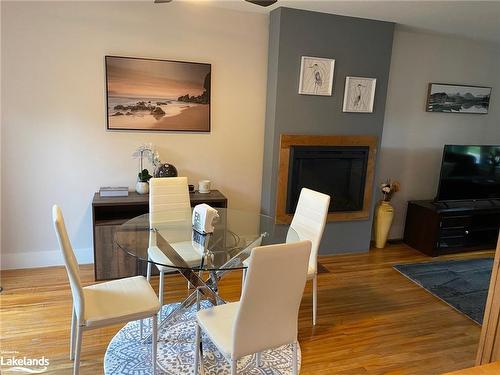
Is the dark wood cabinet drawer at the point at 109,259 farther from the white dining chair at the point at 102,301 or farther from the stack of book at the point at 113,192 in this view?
the white dining chair at the point at 102,301

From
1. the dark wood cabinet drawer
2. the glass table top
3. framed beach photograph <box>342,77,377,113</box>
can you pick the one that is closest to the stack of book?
the dark wood cabinet drawer

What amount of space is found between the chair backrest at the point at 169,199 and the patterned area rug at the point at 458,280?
236 cm

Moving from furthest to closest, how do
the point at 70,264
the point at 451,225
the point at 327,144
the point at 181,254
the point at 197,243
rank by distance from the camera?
1. the point at 451,225
2. the point at 327,144
3. the point at 197,243
4. the point at 181,254
5. the point at 70,264

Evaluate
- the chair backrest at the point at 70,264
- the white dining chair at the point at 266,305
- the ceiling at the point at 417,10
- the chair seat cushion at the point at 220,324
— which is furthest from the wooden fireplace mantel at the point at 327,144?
the chair backrest at the point at 70,264

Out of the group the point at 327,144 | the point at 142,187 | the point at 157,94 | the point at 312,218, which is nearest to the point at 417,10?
the point at 327,144

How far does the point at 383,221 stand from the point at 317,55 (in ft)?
6.77

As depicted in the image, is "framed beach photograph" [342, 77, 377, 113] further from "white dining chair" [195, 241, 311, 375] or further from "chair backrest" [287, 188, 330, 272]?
"white dining chair" [195, 241, 311, 375]

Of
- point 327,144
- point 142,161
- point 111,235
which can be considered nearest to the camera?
point 111,235

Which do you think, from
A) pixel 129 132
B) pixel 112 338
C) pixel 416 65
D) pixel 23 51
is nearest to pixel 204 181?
pixel 129 132

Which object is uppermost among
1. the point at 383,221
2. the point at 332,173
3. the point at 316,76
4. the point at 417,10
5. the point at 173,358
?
the point at 417,10

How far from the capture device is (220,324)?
1.92 m

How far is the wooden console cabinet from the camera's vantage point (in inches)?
129

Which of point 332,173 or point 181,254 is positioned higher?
point 332,173

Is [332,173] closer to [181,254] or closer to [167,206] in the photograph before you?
[167,206]
